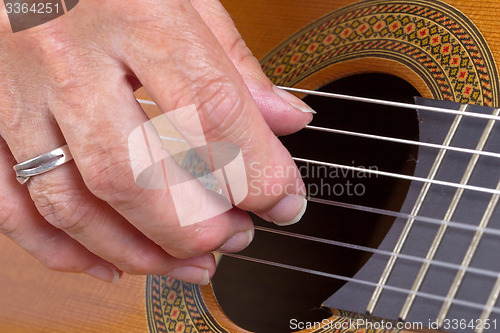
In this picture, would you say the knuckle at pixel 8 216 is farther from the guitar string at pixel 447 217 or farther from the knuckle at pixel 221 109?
the guitar string at pixel 447 217

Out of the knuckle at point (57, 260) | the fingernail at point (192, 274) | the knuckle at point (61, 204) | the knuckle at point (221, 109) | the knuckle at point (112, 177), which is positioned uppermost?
the knuckle at point (221, 109)

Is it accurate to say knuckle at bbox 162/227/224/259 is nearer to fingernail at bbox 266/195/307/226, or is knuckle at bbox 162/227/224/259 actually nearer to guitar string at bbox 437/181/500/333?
fingernail at bbox 266/195/307/226

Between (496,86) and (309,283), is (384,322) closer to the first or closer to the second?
(309,283)

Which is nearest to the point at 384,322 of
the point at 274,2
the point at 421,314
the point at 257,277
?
the point at 421,314

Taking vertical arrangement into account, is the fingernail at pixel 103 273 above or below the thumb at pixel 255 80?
below

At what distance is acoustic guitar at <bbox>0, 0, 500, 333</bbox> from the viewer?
2.21ft

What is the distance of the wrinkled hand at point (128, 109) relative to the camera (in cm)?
50

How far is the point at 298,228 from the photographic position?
94 centimetres

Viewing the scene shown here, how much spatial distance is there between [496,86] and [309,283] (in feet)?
1.49

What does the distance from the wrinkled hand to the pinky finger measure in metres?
0.10

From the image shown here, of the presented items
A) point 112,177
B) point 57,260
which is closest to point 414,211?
point 112,177

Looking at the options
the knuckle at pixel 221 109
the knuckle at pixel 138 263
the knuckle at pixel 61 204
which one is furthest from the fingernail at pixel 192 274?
the knuckle at pixel 221 109

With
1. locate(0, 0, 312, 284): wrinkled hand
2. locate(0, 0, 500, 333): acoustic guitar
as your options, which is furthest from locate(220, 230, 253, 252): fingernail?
locate(0, 0, 500, 333): acoustic guitar

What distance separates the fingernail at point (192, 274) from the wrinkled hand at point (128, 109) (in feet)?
0.17
